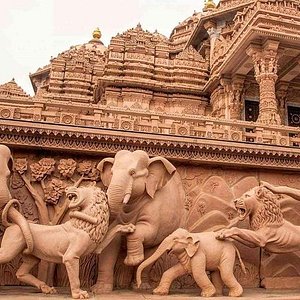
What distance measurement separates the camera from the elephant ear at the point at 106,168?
5.12 metres

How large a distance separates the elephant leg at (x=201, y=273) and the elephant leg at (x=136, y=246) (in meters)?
0.67

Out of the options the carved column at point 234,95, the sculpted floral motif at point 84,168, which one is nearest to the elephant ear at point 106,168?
the sculpted floral motif at point 84,168

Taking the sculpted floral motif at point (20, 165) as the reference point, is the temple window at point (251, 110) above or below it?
above

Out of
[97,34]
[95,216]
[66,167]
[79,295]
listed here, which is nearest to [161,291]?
[79,295]

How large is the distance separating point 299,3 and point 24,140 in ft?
45.1

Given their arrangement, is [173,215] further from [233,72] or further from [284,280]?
[233,72]

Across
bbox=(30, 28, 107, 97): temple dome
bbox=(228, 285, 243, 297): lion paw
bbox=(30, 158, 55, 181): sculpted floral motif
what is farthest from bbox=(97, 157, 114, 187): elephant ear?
bbox=(30, 28, 107, 97): temple dome

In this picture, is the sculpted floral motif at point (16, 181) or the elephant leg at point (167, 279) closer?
the elephant leg at point (167, 279)

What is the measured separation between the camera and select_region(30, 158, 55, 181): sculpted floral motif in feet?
17.7

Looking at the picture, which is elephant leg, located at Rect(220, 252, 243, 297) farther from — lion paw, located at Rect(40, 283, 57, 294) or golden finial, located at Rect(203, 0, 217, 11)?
golden finial, located at Rect(203, 0, 217, 11)

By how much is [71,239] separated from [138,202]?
3.42 ft

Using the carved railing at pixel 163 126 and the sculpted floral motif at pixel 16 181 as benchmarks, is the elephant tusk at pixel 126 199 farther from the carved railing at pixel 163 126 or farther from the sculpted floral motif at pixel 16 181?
the sculpted floral motif at pixel 16 181

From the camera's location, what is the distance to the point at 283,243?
5043 millimetres

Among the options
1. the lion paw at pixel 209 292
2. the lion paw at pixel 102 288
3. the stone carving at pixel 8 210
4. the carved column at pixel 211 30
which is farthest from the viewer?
the carved column at pixel 211 30
